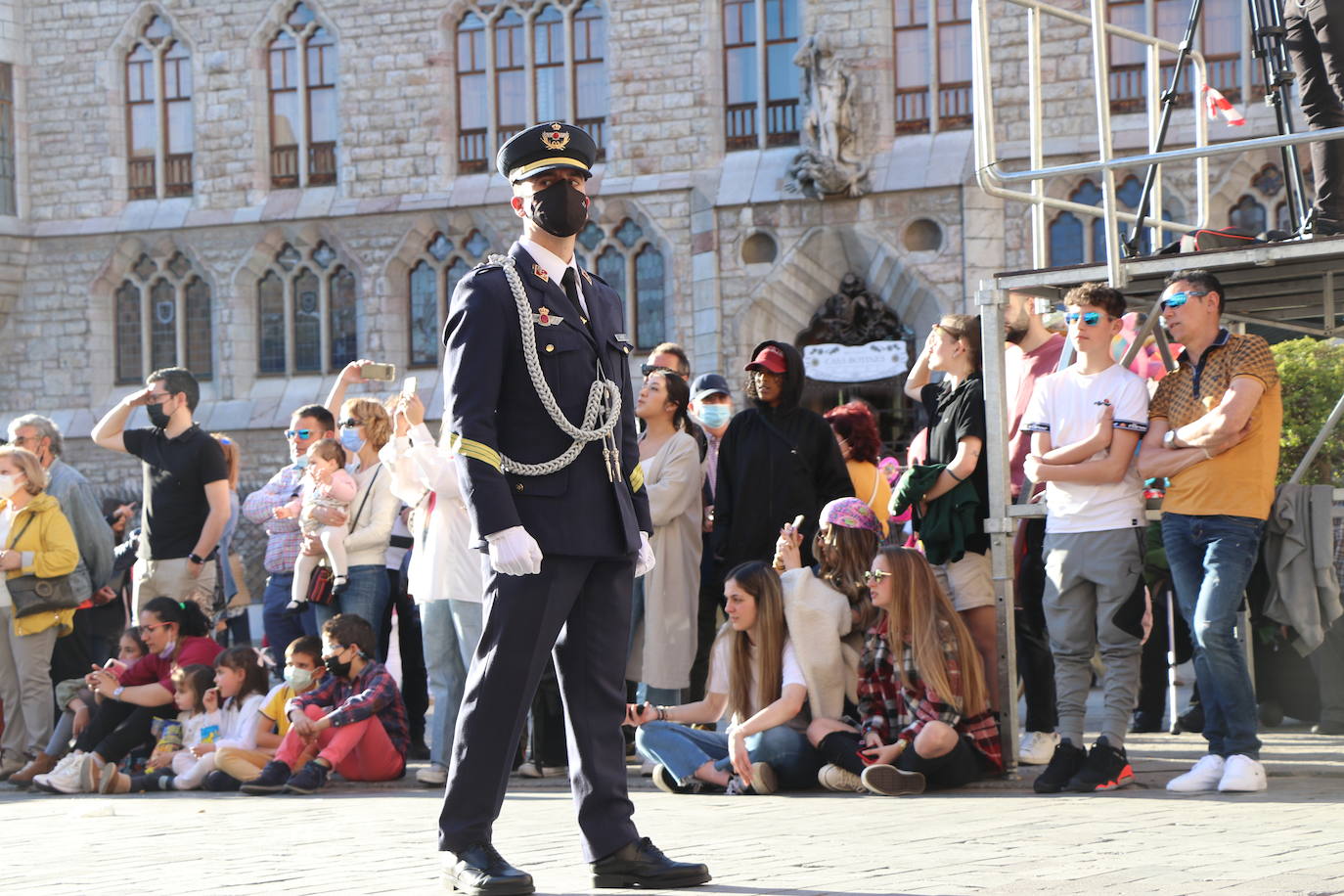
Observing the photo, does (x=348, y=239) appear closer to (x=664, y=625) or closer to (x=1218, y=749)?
(x=664, y=625)

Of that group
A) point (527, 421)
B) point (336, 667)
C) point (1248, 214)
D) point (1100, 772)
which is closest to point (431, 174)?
point (1248, 214)

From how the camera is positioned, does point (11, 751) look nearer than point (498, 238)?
Yes

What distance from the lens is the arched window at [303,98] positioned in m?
25.6

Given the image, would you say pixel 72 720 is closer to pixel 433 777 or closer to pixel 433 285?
pixel 433 777

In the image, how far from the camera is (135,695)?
9.09 metres

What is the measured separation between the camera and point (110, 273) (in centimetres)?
2636

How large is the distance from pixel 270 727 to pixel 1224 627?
4.40 m

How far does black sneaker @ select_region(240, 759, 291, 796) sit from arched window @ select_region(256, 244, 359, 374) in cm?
1772

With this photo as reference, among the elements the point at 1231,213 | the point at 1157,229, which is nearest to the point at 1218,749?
the point at 1157,229

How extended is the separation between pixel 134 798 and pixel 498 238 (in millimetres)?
16851

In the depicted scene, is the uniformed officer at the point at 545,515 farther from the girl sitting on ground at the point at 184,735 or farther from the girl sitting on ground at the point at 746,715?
the girl sitting on ground at the point at 184,735

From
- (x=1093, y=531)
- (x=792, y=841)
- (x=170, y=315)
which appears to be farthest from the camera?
(x=170, y=315)

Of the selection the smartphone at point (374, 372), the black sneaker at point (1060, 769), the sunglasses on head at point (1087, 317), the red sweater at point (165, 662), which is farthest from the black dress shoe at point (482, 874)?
the smartphone at point (374, 372)

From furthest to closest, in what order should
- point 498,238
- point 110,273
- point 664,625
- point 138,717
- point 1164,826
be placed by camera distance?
point 110,273, point 498,238, point 138,717, point 664,625, point 1164,826
